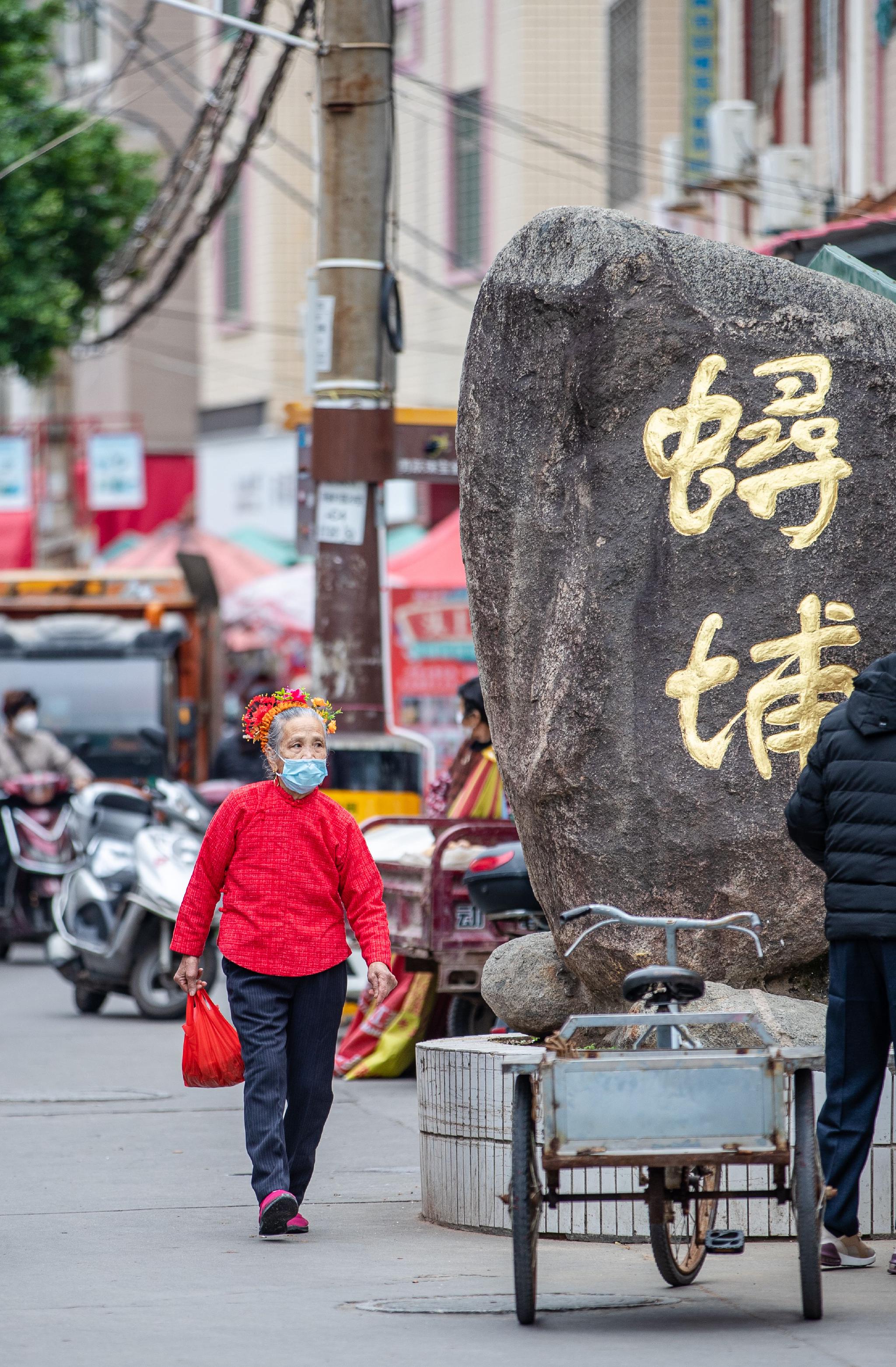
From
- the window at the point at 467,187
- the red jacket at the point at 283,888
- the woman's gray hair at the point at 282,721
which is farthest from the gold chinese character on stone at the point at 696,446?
the window at the point at 467,187

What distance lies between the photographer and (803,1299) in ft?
18.1

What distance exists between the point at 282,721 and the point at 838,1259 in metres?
2.35

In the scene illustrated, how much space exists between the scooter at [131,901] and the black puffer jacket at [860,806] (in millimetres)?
6978

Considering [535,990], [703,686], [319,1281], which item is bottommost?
[319,1281]

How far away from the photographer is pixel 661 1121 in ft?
17.6

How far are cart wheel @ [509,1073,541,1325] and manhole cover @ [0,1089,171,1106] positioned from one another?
15.7 ft

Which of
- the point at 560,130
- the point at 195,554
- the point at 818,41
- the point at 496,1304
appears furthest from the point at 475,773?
the point at 560,130

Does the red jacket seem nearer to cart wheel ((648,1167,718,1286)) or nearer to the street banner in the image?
cart wheel ((648,1167,718,1286))

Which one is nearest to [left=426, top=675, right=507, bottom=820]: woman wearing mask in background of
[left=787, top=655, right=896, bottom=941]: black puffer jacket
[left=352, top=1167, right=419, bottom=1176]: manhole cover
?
[left=352, top=1167, right=419, bottom=1176]: manhole cover

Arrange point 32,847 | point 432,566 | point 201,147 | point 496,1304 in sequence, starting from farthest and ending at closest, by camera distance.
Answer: point 432,566, point 201,147, point 32,847, point 496,1304

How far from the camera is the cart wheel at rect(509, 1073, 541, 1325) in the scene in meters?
5.41

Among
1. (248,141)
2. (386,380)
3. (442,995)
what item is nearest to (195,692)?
(248,141)

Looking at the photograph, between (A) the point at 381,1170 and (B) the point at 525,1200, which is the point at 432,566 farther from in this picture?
(B) the point at 525,1200

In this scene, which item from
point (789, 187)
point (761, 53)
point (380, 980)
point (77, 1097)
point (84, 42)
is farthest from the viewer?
point (84, 42)
